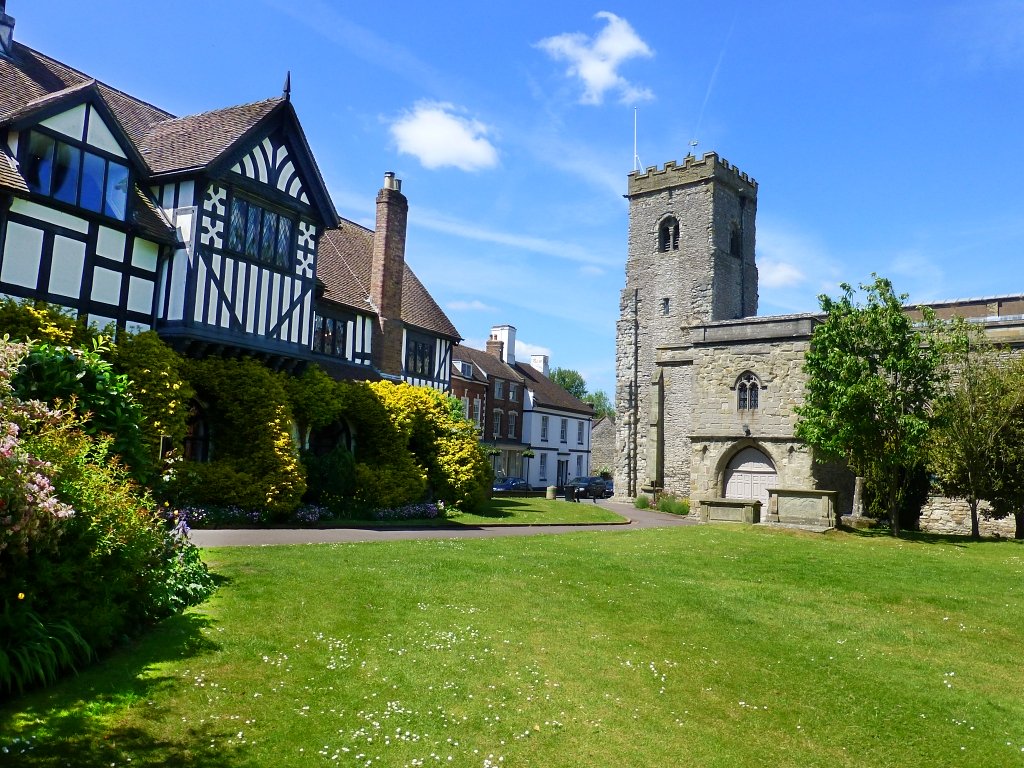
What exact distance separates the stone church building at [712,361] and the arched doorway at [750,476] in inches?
1.7

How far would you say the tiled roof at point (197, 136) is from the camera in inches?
781

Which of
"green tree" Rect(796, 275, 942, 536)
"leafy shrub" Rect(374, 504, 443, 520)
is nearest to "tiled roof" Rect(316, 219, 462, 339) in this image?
"leafy shrub" Rect(374, 504, 443, 520)

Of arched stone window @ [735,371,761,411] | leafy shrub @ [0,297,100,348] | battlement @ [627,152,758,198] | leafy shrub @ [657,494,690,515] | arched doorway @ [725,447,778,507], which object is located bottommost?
leafy shrub @ [657,494,690,515]

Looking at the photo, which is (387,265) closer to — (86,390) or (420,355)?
(420,355)

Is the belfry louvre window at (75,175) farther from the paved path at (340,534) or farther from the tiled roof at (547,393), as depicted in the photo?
the tiled roof at (547,393)

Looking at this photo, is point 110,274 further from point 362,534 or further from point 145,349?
point 362,534

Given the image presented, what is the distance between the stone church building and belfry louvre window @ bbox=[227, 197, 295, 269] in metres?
16.0

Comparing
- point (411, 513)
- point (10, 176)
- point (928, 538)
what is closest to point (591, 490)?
point (411, 513)

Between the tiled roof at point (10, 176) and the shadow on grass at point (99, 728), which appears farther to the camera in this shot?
the tiled roof at point (10, 176)

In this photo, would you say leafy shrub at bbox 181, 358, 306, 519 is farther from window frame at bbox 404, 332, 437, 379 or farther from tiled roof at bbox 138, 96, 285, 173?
window frame at bbox 404, 332, 437, 379

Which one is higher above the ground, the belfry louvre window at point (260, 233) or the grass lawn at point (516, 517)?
the belfry louvre window at point (260, 233)

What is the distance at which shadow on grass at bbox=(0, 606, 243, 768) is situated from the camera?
509cm

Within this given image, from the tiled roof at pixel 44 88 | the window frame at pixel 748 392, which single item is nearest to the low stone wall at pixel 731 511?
the window frame at pixel 748 392

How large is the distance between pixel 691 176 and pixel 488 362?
62.5ft
